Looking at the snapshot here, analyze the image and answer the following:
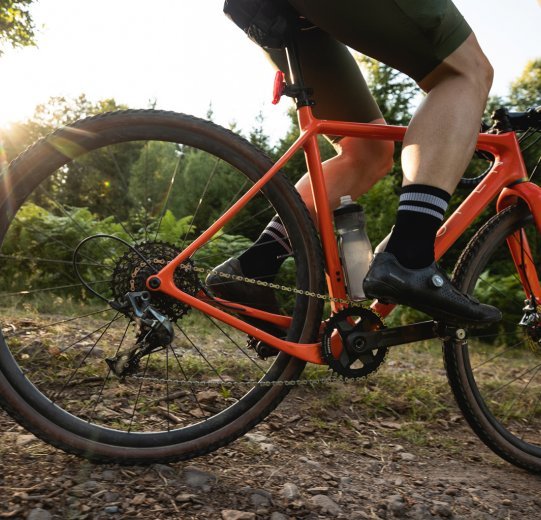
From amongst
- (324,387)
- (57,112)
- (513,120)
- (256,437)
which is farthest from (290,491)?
(57,112)

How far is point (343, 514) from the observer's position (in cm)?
181

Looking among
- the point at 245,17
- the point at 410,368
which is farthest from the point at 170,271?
the point at 410,368

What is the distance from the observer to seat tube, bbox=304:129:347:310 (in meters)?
2.08

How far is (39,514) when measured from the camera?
1.57 m

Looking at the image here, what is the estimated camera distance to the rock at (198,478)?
1.86 metres

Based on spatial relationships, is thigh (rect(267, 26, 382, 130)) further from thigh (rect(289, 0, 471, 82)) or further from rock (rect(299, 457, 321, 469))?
rock (rect(299, 457, 321, 469))

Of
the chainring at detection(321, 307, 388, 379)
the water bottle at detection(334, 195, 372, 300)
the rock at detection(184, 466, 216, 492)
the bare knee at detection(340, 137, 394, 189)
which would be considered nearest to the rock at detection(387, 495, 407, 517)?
the chainring at detection(321, 307, 388, 379)

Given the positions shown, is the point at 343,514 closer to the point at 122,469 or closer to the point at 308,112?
the point at 122,469

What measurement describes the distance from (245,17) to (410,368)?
8.99ft

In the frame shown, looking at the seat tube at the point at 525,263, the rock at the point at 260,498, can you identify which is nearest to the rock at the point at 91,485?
the rock at the point at 260,498

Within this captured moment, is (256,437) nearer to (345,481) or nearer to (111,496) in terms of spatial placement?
(345,481)

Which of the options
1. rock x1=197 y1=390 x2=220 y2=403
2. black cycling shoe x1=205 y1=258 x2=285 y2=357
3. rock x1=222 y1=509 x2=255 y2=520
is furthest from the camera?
rock x1=197 y1=390 x2=220 y2=403

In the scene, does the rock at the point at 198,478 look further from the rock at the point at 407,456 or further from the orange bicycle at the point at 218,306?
the rock at the point at 407,456

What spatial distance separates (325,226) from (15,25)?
494cm
